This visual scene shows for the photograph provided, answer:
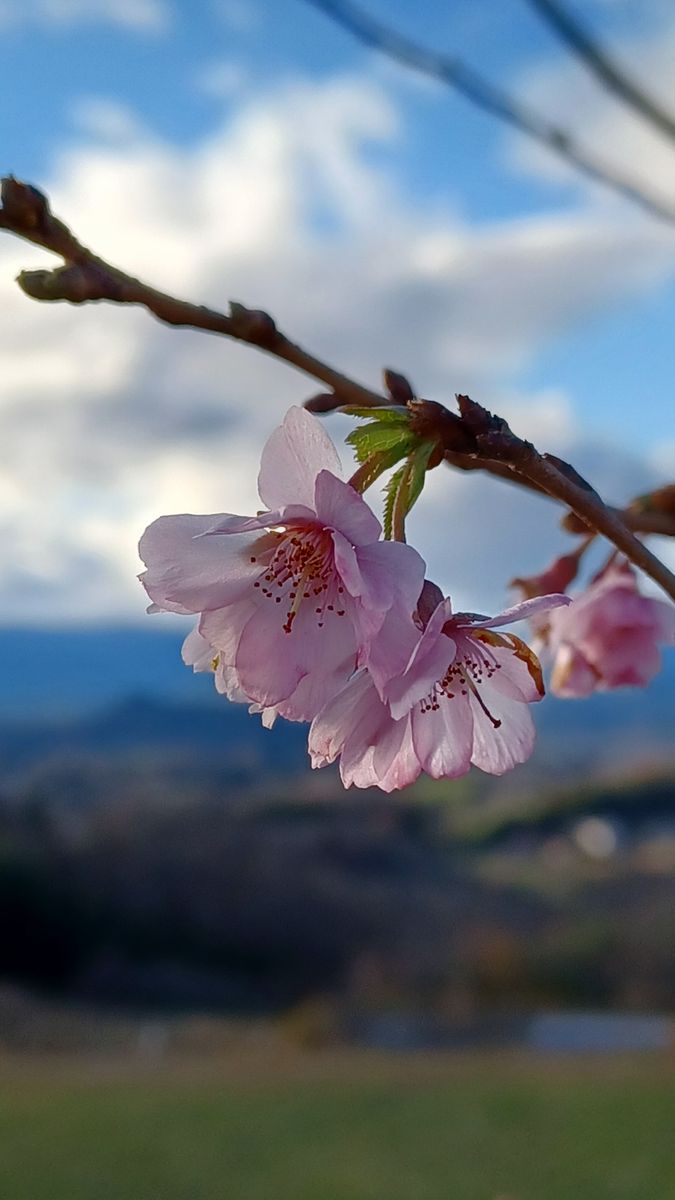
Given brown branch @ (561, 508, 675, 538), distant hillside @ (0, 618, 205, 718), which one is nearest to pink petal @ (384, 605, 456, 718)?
brown branch @ (561, 508, 675, 538)

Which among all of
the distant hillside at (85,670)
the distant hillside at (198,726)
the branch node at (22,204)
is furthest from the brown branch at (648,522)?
the distant hillside at (85,670)

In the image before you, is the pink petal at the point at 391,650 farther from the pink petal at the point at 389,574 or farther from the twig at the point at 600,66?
the twig at the point at 600,66

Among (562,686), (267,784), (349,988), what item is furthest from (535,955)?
(562,686)

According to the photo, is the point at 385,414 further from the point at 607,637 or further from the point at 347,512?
the point at 607,637

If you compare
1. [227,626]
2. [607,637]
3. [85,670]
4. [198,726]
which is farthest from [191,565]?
[85,670]

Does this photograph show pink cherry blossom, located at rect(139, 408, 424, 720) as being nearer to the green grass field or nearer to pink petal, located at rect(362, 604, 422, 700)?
pink petal, located at rect(362, 604, 422, 700)

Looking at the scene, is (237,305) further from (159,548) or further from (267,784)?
(267,784)
